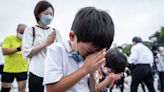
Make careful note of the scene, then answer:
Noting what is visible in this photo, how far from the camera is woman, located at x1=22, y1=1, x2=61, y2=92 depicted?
3.12 meters

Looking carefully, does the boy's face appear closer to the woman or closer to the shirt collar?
the shirt collar

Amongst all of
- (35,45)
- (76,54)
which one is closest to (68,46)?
(76,54)

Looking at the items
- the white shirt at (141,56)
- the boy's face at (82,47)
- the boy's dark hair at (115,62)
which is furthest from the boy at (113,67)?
the white shirt at (141,56)

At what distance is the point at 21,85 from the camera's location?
4.66m

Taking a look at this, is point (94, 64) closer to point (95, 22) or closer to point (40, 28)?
point (95, 22)

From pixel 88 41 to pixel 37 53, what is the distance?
1592 mm

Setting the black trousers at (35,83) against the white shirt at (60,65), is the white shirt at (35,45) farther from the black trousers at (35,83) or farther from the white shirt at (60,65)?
the white shirt at (60,65)

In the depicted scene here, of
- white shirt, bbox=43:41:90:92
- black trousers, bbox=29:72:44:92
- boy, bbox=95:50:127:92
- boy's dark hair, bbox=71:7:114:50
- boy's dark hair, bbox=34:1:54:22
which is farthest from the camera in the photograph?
boy's dark hair, bbox=34:1:54:22

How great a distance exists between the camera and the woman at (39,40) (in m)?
3.12

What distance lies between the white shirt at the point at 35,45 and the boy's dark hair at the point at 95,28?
145 centimetres

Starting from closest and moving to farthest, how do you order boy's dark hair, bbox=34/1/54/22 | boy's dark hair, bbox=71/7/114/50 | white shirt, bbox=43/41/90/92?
boy's dark hair, bbox=71/7/114/50 < white shirt, bbox=43/41/90/92 < boy's dark hair, bbox=34/1/54/22

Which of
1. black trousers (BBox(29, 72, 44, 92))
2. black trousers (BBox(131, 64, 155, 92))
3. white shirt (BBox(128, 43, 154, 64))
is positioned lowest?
black trousers (BBox(131, 64, 155, 92))

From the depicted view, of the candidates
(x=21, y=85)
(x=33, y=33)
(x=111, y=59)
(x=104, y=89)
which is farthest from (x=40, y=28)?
(x=21, y=85)

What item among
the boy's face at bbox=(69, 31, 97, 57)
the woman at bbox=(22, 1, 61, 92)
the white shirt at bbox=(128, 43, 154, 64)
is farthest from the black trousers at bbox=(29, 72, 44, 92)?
the white shirt at bbox=(128, 43, 154, 64)
